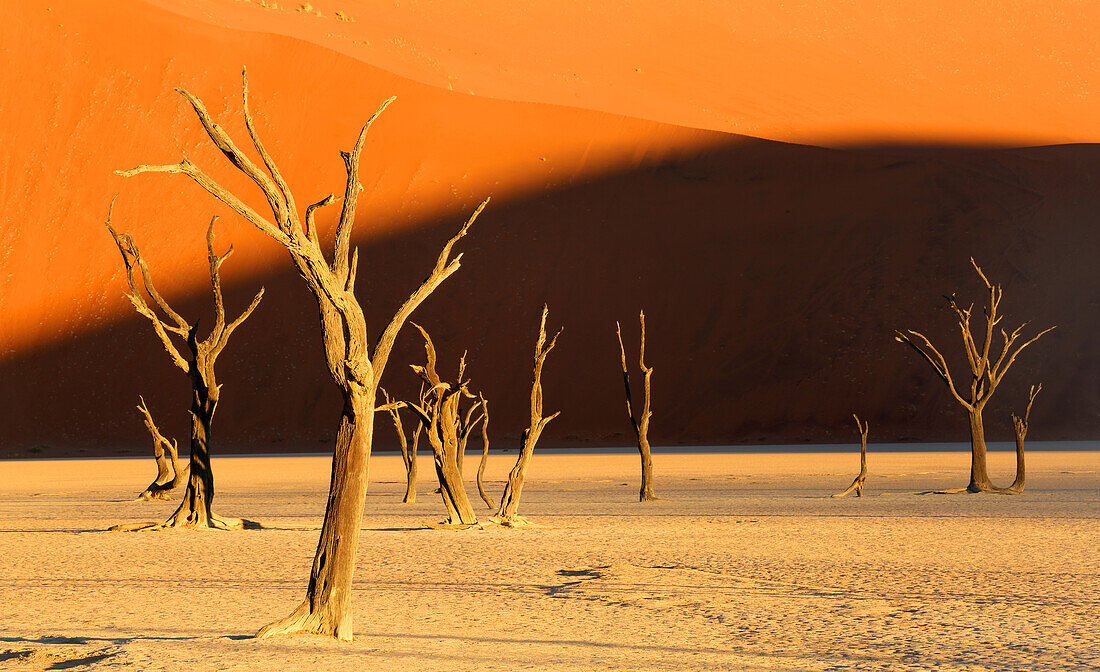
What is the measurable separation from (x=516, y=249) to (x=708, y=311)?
9247 mm

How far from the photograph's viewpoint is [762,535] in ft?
50.1

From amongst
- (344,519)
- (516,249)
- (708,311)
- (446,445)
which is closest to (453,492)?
(446,445)

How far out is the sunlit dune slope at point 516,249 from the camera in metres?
52.0

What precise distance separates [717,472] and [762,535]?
16.8 metres

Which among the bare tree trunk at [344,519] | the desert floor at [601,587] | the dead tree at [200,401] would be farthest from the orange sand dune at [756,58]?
the bare tree trunk at [344,519]

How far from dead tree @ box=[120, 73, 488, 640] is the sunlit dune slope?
42562 mm

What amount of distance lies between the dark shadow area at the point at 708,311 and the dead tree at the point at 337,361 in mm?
41913

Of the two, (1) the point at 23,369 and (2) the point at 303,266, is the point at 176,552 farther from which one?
(1) the point at 23,369

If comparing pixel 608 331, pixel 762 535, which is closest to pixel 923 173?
pixel 608 331

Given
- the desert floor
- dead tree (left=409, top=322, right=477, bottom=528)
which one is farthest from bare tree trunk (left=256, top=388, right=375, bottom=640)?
dead tree (left=409, top=322, right=477, bottom=528)

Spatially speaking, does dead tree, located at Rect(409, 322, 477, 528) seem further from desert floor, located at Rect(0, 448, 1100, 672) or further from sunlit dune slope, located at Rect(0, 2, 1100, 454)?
sunlit dune slope, located at Rect(0, 2, 1100, 454)

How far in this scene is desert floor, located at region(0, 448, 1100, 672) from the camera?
7.73 metres

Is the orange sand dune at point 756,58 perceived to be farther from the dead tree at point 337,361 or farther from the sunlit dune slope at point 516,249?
the dead tree at point 337,361

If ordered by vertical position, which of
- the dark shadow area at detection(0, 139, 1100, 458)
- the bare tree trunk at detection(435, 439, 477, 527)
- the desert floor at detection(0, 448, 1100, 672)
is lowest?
the desert floor at detection(0, 448, 1100, 672)
